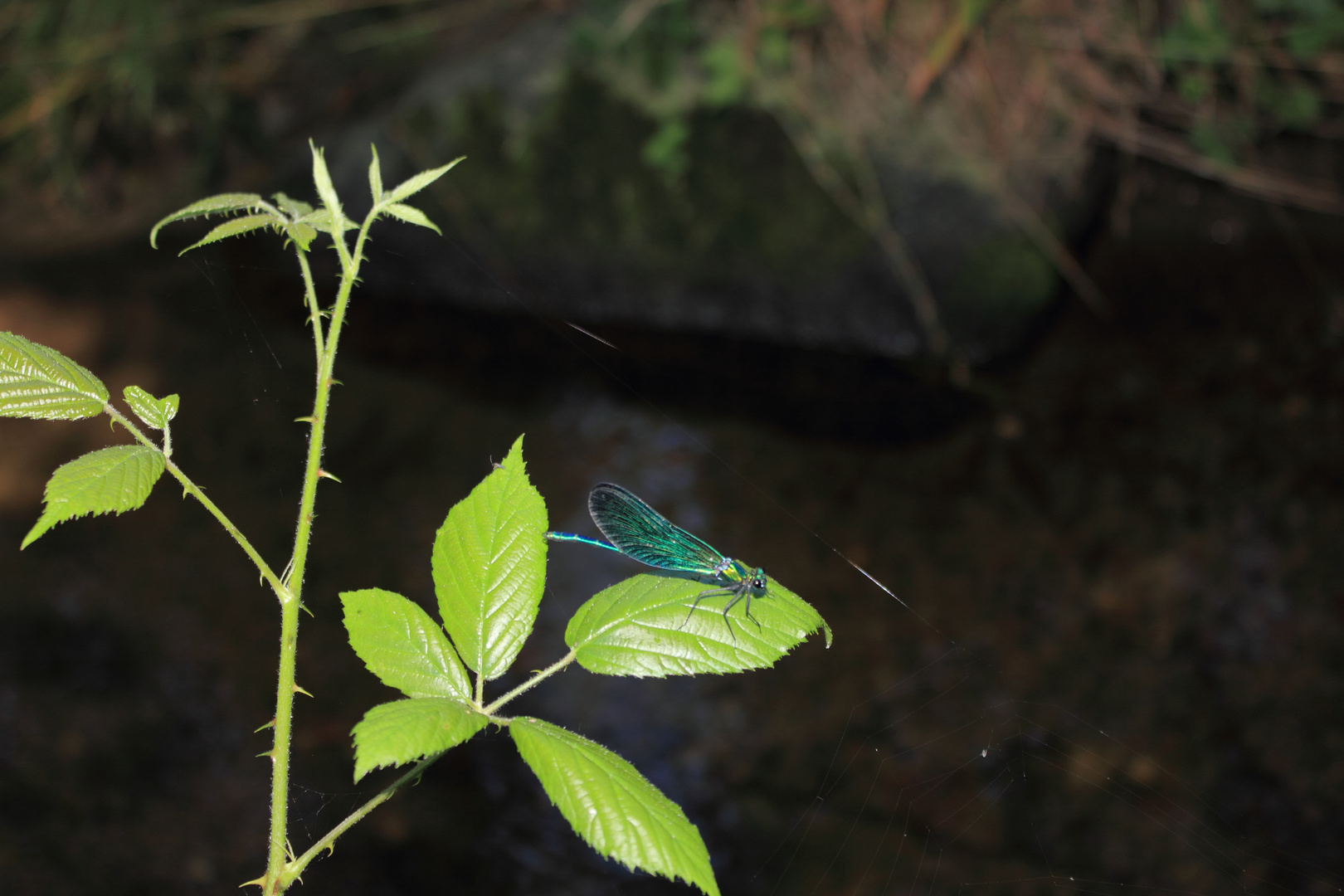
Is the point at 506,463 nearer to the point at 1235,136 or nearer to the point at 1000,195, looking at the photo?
the point at 1000,195

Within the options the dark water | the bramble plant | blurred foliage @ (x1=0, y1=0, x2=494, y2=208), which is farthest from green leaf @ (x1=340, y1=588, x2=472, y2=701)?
blurred foliage @ (x1=0, y1=0, x2=494, y2=208)

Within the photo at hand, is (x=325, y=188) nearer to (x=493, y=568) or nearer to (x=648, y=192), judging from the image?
(x=493, y=568)

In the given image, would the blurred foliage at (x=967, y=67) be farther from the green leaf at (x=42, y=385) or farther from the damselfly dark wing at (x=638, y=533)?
the green leaf at (x=42, y=385)

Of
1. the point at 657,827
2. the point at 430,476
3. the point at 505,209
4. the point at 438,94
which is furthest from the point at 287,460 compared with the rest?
the point at 657,827

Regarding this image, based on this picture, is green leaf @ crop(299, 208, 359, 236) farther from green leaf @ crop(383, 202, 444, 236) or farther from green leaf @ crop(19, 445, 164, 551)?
green leaf @ crop(19, 445, 164, 551)

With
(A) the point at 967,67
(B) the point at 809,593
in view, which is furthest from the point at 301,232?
(A) the point at 967,67

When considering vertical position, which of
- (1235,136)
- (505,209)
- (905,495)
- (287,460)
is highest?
(1235,136)

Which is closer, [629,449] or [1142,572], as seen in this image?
[1142,572]

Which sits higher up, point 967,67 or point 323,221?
point 323,221

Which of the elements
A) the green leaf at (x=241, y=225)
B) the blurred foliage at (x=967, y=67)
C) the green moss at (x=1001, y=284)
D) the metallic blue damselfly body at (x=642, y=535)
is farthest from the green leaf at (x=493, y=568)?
the blurred foliage at (x=967, y=67)
